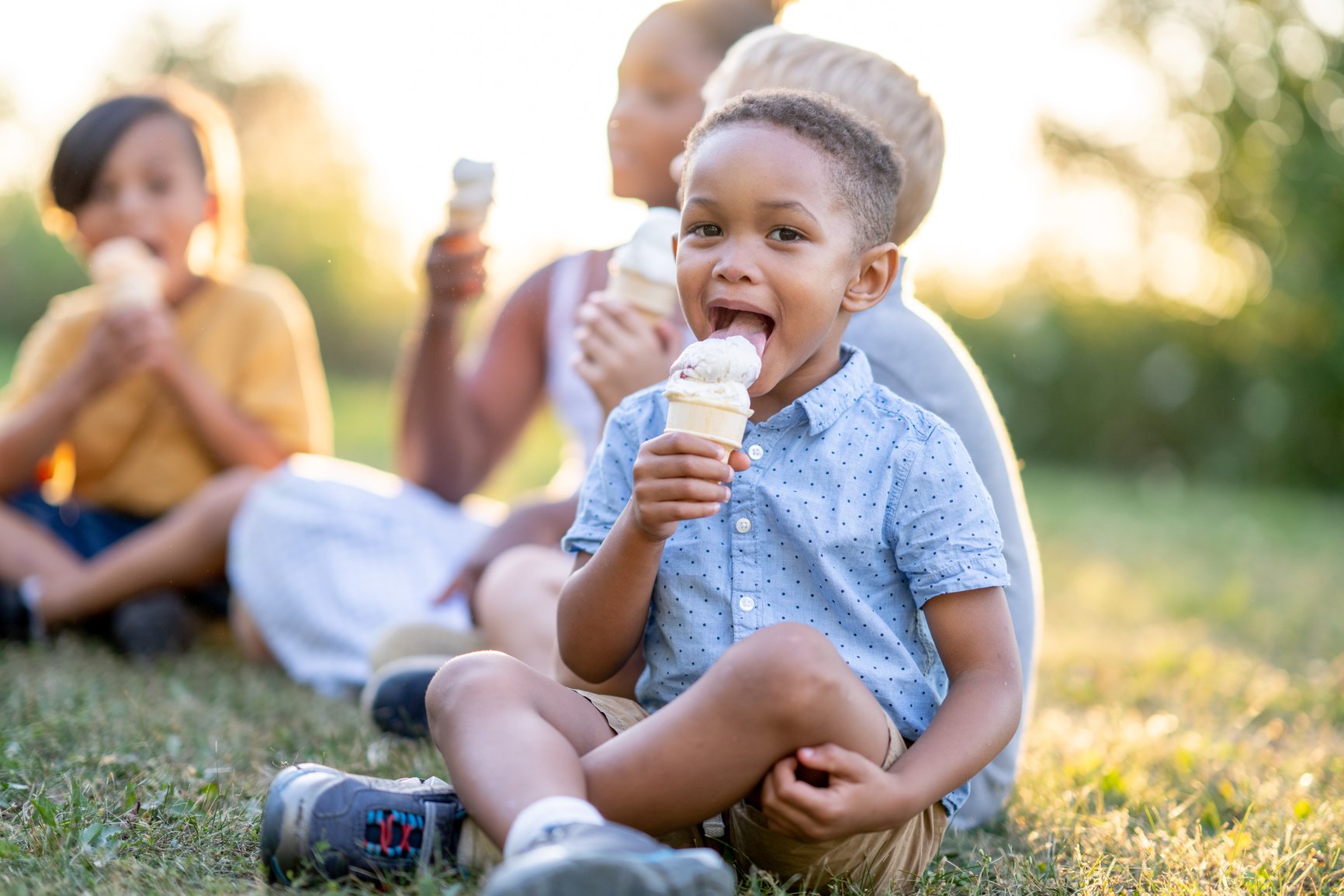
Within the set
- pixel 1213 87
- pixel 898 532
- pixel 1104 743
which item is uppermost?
pixel 1213 87

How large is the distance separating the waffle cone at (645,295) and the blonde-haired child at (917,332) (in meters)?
0.36

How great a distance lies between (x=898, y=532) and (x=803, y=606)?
17 cm

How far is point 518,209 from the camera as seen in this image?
12.9 ft

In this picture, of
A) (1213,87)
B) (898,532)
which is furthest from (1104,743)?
(1213,87)

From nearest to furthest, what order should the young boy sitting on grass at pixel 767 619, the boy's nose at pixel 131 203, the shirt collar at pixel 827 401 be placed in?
the young boy sitting on grass at pixel 767 619, the shirt collar at pixel 827 401, the boy's nose at pixel 131 203

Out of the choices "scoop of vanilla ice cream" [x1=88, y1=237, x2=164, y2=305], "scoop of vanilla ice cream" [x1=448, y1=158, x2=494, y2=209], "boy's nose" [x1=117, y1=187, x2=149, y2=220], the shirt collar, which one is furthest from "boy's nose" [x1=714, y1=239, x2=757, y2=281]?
"boy's nose" [x1=117, y1=187, x2=149, y2=220]

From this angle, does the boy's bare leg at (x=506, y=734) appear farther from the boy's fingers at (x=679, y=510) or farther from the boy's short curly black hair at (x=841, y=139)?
the boy's short curly black hair at (x=841, y=139)

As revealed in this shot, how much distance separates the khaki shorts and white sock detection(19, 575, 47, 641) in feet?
7.62

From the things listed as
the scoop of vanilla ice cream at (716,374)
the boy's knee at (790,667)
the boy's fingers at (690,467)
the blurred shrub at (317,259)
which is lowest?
the blurred shrub at (317,259)

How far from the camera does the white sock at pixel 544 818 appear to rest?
152 cm

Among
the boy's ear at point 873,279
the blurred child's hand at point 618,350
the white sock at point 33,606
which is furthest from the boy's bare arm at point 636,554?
the white sock at point 33,606

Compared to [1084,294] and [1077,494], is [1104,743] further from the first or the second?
[1084,294]

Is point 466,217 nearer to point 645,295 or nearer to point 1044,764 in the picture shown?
point 645,295

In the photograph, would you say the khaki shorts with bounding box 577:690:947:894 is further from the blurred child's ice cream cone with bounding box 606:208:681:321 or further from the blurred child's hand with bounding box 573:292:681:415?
the blurred child's ice cream cone with bounding box 606:208:681:321
